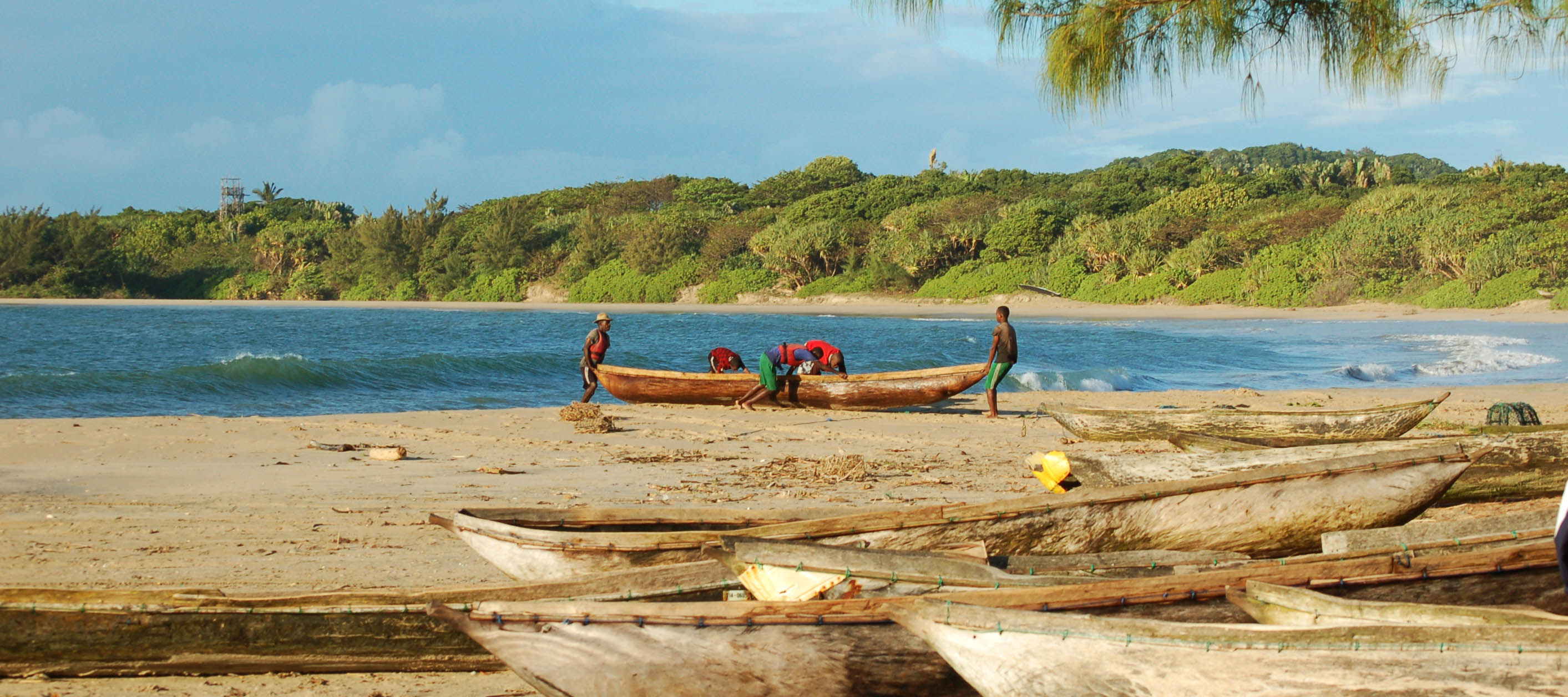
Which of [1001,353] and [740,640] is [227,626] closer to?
[740,640]

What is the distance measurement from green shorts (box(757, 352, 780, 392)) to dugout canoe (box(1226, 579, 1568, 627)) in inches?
405

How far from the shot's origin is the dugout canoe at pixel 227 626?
366 cm

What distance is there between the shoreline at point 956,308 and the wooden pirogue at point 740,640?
32.7 m

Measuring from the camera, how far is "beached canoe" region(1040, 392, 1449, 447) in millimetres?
8805

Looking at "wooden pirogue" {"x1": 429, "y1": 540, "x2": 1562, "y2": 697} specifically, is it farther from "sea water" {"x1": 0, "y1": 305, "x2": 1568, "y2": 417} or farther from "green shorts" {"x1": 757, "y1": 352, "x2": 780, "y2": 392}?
"sea water" {"x1": 0, "y1": 305, "x2": 1568, "y2": 417}

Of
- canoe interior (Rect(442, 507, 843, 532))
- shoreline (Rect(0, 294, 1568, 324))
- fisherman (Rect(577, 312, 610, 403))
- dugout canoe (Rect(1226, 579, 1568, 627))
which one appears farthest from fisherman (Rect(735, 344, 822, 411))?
shoreline (Rect(0, 294, 1568, 324))

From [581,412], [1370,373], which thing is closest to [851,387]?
[581,412]

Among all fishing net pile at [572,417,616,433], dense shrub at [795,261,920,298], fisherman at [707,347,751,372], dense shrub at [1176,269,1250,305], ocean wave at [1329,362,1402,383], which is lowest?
ocean wave at [1329,362,1402,383]

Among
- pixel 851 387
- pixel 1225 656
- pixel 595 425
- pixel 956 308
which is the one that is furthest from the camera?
pixel 956 308

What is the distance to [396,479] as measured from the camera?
8328mm

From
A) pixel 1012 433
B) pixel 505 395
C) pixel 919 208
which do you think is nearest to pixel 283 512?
pixel 1012 433

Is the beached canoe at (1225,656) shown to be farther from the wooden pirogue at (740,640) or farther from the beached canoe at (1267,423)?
the beached canoe at (1267,423)

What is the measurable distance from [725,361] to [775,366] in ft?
3.59

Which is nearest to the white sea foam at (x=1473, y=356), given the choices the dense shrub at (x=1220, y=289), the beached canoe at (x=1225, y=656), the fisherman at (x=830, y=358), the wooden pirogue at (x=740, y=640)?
the fisherman at (x=830, y=358)
